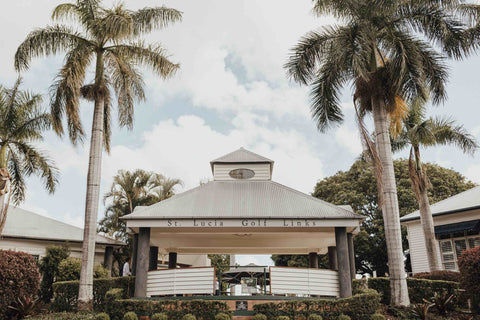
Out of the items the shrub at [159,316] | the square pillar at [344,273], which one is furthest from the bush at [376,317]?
the shrub at [159,316]

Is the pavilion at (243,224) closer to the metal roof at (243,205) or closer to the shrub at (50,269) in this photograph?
the metal roof at (243,205)

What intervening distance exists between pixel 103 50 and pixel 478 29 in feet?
48.0

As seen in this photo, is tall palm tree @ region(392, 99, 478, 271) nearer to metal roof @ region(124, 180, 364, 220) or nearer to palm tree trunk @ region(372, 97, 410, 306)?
palm tree trunk @ region(372, 97, 410, 306)

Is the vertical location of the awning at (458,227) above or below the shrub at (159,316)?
above

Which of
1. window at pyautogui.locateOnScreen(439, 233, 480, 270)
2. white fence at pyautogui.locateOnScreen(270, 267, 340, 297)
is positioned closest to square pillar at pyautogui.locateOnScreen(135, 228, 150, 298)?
white fence at pyautogui.locateOnScreen(270, 267, 340, 297)

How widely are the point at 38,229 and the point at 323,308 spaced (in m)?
17.7

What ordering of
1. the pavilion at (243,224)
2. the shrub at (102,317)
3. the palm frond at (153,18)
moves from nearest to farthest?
1. the shrub at (102,317)
2. the pavilion at (243,224)
3. the palm frond at (153,18)

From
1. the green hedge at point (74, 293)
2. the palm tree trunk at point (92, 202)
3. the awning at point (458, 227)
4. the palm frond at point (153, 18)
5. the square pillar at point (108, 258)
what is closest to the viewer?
the palm tree trunk at point (92, 202)

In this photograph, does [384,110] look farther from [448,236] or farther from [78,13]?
[78,13]

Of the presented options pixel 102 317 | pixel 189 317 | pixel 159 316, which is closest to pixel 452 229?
pixel 189 317

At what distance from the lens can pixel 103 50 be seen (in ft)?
53.2

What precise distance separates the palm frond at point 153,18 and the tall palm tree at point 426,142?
483 inches

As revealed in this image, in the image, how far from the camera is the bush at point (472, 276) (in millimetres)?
12367

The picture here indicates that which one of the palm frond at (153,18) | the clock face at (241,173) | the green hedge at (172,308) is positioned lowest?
the green hedge at (172,308)
